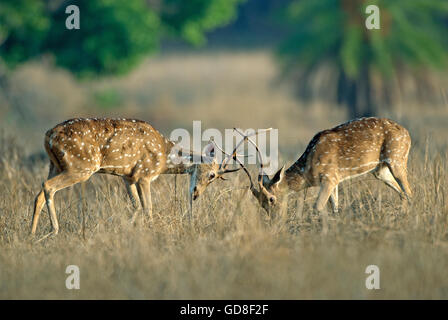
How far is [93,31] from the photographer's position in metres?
20.9

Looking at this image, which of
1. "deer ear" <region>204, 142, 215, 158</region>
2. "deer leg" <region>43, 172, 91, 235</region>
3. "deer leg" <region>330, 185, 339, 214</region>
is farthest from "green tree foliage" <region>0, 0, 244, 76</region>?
"deer leg" <region>330, 185, 339, 214</region>

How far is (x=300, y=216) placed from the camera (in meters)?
9.38

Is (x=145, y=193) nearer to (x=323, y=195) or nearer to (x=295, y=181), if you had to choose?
(x=295, y=181)

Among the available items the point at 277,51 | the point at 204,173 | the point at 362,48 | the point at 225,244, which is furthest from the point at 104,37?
the point at 225,244

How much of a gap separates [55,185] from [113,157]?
0.88 m

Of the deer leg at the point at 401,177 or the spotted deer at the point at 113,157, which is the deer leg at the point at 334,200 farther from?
the spotted deer at the point at 113,157

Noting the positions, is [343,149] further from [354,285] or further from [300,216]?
[354,285]

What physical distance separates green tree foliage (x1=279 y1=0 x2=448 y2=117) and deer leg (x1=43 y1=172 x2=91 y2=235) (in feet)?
43.4

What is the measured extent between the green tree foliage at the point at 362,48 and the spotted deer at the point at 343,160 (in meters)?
11.3

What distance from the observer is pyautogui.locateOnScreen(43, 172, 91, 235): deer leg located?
374 inches

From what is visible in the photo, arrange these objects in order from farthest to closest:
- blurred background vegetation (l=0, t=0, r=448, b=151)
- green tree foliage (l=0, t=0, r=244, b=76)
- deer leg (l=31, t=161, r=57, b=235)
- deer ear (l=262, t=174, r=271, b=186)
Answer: blurred background vegetation (l=0, t=0, r=448, b=151) → green tree foliage (l=0, t=0, r=244, b=76) → deer ear (l=262, t=174, r=271, b=186) → deer leg (l=31, t=161, r=57, b=235)

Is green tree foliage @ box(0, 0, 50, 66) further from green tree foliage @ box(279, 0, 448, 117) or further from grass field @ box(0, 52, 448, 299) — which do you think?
grass field @ box(0, 52, 448, 299)

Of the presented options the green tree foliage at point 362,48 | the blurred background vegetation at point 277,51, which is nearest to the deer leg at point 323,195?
the blurred background vegetation at point 277,51

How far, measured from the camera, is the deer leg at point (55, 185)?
31.2 ft
